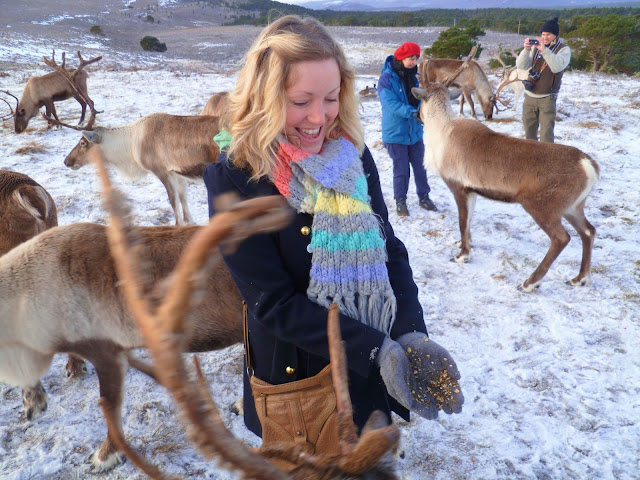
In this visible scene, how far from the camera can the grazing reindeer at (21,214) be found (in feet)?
10.3

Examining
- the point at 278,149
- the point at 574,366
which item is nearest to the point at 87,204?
the point at 278,149

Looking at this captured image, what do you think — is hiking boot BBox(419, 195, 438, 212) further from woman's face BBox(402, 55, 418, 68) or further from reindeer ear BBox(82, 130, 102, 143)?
reindeer ear BBox(82, 130, 102, 143)

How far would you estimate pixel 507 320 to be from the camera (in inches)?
141

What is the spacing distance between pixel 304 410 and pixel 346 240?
65cm

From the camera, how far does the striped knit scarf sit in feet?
4.61

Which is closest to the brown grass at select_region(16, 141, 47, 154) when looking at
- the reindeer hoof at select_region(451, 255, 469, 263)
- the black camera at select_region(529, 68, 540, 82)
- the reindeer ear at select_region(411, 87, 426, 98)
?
the reindeer ear at select_region(411, 87, 426, 98)

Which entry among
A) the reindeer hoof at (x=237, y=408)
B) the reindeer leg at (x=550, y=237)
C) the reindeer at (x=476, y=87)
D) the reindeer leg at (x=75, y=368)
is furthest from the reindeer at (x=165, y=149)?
the reindeer at (x=476, y=87)

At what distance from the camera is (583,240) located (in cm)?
394

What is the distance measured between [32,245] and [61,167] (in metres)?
5.19

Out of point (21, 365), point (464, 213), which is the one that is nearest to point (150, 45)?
point (464, 213)

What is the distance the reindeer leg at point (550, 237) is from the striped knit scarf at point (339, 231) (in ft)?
9.40

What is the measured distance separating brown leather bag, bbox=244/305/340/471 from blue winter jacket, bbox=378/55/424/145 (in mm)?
4135

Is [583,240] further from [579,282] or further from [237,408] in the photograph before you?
[237,408]

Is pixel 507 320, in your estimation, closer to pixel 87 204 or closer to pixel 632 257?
pixel 632 257
